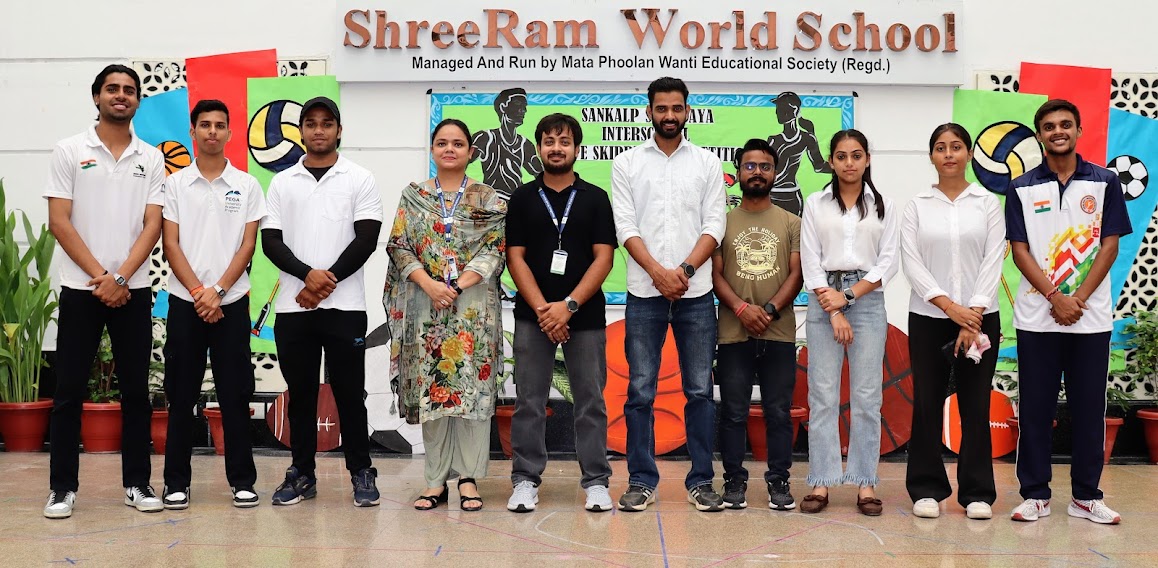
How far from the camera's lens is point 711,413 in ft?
12.3

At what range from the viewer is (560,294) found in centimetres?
367

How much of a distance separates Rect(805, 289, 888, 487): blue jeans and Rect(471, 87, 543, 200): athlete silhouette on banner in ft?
6.71

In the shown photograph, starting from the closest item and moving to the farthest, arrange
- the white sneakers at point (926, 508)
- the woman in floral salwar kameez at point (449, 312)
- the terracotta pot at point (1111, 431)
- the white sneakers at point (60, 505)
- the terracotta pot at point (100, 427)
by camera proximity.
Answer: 1. the white sneakers at point (60, 505)
2. the white sneakers at point (926, 508)
3. the woman in floral salwar kameez at point (449, 312)
4. the terracotta pot at point (1111, 431)
5. the terracotta pot at point (100, 427)

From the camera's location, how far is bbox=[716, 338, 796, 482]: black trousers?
12.3ft

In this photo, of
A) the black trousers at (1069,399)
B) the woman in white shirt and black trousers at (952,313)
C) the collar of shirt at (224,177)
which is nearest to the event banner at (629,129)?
the woman in white shirt and black trousers at (952,313)

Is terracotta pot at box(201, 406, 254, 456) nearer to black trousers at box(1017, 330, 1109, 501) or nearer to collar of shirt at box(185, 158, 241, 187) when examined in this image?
collar of shirt at box(185, 158, 241, 187)

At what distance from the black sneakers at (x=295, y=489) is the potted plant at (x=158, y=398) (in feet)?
5.29

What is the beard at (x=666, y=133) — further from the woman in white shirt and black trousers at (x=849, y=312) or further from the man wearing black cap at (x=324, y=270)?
the man wearing black cap at (x=324, y=270)

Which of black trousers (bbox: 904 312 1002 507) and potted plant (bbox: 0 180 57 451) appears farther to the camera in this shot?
potted plant (bbox: 0 180 57 451)

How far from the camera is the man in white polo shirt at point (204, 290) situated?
12.0ft

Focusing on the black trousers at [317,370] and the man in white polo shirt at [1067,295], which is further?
the black trousers at [317,370]

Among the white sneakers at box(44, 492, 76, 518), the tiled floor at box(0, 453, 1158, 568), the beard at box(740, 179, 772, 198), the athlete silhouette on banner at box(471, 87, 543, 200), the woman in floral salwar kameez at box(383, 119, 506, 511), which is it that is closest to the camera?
the tiled floor at box(0, 453, 1158, 568)

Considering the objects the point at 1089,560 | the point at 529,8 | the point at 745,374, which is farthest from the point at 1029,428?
the point at 529,8

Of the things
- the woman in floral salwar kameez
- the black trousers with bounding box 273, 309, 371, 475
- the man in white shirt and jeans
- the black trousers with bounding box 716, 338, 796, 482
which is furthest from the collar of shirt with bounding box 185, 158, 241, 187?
the black trousers with bounding box 716, 338, 796, 482
